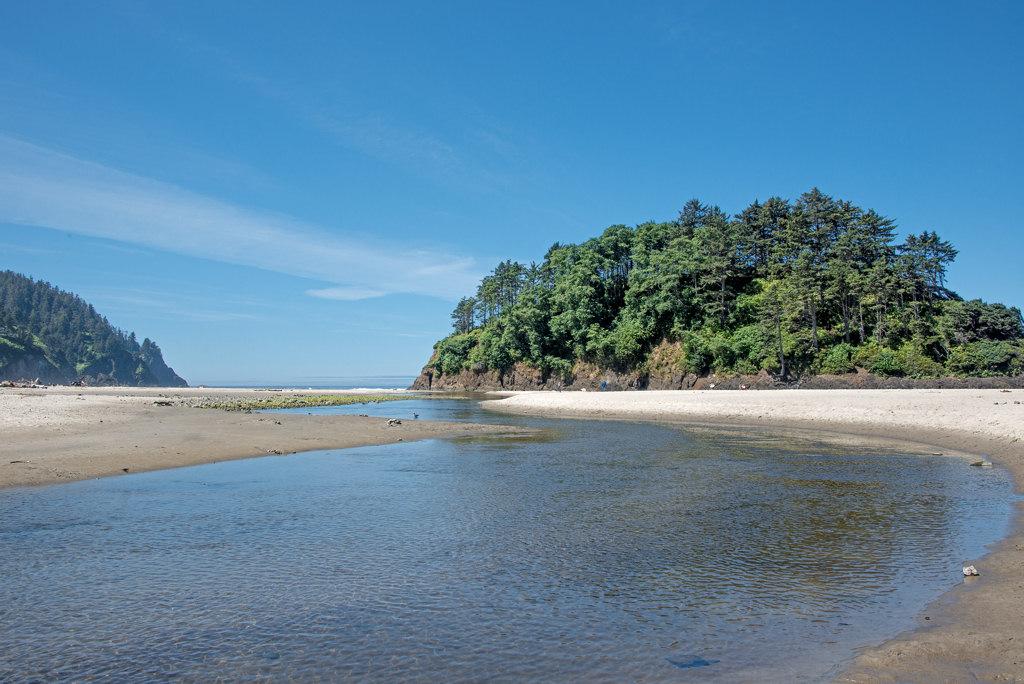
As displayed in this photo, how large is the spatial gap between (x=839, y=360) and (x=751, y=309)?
1654 cm

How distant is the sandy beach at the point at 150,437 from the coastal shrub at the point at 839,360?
47138mm

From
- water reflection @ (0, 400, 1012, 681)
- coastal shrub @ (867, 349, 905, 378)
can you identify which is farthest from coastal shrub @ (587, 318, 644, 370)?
water reflection @ (0, 400, 1012, 681)

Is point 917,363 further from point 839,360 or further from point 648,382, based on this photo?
point 648,382

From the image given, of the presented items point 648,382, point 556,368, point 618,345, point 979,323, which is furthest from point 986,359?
point 556,368

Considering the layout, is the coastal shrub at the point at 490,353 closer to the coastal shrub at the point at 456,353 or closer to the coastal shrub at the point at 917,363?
the coastal shrub at the point at 456,353

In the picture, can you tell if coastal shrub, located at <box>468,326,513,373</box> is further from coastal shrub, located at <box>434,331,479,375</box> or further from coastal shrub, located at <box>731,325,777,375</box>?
coastal shrub, located at <box>731,325,777,375</box>

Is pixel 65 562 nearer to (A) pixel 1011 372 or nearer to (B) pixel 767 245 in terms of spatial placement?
(A) pixel 1011 372

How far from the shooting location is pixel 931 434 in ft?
91.1

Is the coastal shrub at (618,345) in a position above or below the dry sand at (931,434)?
above

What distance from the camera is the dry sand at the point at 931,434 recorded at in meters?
6.43

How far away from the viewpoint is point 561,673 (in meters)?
6.45

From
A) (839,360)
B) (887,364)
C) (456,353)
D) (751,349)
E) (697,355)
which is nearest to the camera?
(887,364)

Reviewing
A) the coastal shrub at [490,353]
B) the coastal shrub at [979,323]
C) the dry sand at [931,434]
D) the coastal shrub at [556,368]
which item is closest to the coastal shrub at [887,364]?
the coastal shrub at [979,323]

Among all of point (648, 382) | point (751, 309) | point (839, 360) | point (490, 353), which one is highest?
point (751, 309)
